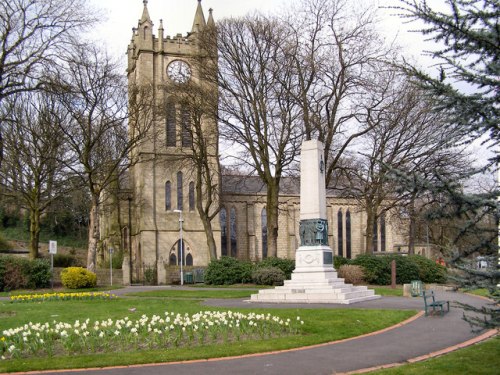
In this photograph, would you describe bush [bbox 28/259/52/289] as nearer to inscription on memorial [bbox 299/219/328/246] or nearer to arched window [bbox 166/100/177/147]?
arched window [bbox 166/100/177/147]

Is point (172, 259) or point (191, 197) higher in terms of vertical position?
point (191, 197)

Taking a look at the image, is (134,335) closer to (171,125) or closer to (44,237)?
(171,125)

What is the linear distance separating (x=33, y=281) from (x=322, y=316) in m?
21.9

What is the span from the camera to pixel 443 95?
20.3 feet

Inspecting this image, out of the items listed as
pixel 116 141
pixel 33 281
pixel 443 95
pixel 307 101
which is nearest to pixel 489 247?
pixel 443 95

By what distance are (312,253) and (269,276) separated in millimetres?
9267

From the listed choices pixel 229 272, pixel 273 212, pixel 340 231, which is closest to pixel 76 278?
pixel 229 272

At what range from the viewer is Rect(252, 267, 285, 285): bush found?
1268 inches

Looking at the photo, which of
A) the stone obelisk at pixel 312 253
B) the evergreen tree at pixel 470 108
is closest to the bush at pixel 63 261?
the stone obelisk at pixel 312 253

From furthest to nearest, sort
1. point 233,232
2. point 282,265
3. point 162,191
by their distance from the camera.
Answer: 1. point 233,232
2. point 162,191
3. point 282,265

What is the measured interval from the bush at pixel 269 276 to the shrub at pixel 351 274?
313cm

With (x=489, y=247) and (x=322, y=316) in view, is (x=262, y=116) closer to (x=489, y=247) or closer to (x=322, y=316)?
(x=322, y=316)

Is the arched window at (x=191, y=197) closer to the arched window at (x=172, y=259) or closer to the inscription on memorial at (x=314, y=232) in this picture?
the arched window at (x=172, y=259)

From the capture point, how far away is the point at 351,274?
3156cm
